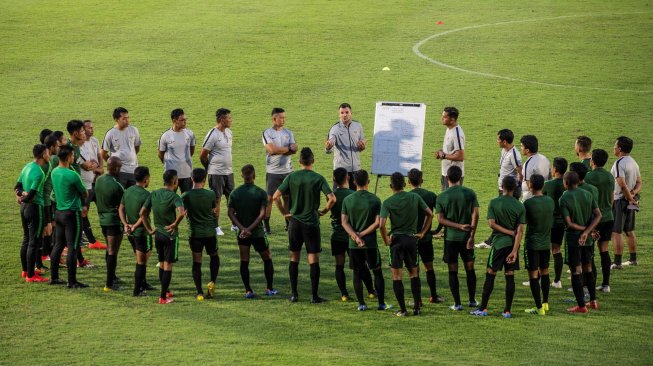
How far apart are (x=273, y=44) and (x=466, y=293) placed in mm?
16632

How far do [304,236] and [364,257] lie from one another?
0.94m

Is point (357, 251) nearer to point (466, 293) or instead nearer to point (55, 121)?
point (466, 293)

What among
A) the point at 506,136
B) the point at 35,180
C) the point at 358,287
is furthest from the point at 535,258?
the point at 35,180

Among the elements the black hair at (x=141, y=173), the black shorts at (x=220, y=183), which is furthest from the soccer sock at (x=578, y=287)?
the black shorts at (x=220, y=183)

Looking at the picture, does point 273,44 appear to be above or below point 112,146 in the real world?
above

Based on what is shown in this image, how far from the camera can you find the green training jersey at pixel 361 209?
14.1 meters

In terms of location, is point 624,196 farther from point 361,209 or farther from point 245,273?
point 245,273

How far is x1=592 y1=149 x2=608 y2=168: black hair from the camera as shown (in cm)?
1517

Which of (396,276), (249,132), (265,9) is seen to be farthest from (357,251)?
(265,9)

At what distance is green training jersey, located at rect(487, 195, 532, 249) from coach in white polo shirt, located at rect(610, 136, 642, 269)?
261 cm

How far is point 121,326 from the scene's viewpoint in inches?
539

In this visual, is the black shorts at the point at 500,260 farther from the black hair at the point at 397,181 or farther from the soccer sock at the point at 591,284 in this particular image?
the black hair at the point at 397,181

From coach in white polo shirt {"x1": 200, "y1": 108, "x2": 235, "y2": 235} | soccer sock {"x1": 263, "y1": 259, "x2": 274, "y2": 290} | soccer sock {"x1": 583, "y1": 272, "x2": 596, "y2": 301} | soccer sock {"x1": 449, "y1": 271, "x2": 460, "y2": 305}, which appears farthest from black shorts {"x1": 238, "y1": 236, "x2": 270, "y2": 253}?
soccer sock {"x1": 583, "y1": 272, "x2": 596, "y2": 301}

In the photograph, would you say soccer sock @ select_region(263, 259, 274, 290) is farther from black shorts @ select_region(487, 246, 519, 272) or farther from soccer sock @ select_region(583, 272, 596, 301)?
soccer sock @ select_region(583, 272, 596, 301)
